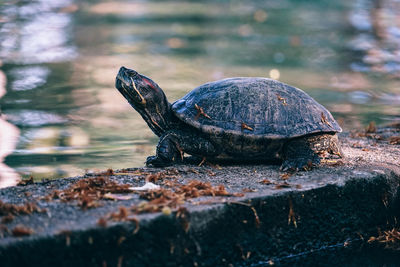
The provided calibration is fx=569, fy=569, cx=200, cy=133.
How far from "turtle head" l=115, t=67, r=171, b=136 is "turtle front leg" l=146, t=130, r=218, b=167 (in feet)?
0.65

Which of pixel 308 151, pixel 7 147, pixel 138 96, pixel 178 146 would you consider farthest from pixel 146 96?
pixel 7 147

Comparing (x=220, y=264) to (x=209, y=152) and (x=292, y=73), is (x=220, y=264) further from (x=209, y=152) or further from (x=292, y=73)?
(x=292, y=73)

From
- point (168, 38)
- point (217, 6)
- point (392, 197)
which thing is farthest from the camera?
point (217, 6)

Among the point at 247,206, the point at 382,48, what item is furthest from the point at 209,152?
the point at 382,48

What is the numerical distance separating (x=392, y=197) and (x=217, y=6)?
18442 millimetres

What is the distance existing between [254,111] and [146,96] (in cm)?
89

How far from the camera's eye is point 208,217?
354 cm

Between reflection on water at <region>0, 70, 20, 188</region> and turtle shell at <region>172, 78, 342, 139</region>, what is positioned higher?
turtle shell at <region>172, 78, 342, 139</region>

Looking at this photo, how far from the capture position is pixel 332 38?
585 inches

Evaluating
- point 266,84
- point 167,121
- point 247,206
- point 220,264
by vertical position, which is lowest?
point 220,264

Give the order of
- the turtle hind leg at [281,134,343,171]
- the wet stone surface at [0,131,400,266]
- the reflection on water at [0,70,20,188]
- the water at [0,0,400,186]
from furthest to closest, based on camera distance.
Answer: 1. the water at [0,0,400,186]
2. the reflection on water at [0,70,20,188]
3. the turtle hind leg at [281,134,343,171]
4. the wet stone surface at [0,131,400,266]

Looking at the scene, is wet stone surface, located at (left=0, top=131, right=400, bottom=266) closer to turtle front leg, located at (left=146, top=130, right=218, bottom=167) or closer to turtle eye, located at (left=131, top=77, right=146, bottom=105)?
turtle front leg, located at (left=146, top=130, right=218, bottom=167)

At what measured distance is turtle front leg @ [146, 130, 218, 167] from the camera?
175 inches

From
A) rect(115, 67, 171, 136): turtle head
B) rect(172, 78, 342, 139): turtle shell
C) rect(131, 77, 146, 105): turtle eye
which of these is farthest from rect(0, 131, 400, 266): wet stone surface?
rect(131, 77, 146, 105): turtle eye
